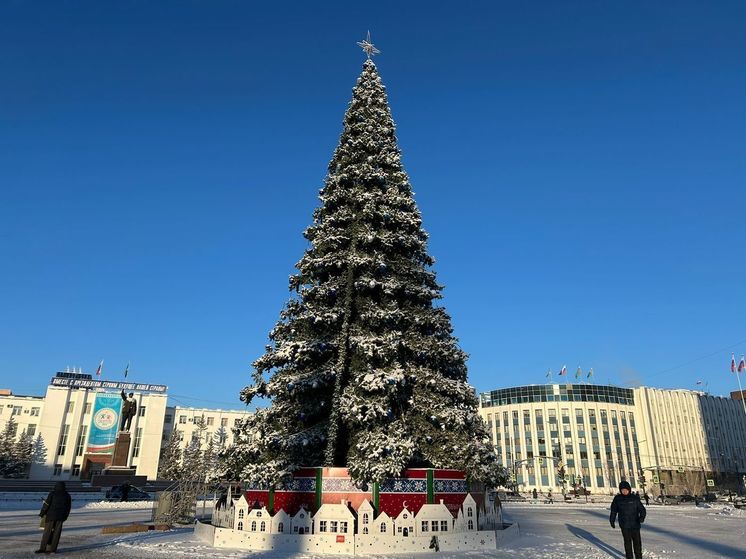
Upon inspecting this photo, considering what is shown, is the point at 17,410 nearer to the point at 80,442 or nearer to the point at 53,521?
the point at 80,442

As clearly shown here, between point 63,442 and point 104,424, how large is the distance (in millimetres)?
7783

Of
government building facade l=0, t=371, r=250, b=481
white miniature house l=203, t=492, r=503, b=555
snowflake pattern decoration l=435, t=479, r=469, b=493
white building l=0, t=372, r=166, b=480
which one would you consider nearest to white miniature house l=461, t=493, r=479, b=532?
white miniature house l=203, t=492, r=503, b=555

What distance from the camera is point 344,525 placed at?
15016 millimetres

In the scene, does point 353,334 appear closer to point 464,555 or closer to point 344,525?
point 344,525

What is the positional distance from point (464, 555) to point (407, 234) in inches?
438

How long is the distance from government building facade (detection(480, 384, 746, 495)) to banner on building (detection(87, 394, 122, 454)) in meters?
74.4

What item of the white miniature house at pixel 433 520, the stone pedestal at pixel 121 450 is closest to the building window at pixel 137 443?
the stone pedestal at pixel 121 450

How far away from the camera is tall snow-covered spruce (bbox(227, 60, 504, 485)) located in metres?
16.6

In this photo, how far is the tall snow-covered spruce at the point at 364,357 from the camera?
1662cm

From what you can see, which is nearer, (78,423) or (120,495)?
(120,495)

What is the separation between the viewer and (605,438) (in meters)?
118

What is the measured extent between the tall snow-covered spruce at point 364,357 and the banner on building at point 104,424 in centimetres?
8978

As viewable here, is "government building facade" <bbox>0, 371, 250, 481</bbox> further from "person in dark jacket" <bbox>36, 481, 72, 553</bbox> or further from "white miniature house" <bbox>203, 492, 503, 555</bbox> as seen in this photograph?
"person in dark jacket" <bbox>36, 481, 72, 553</bbox>

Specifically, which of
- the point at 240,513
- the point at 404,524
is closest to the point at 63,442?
the point at 240,513
